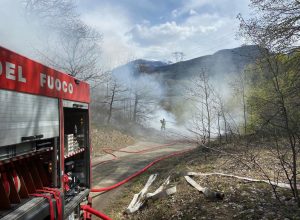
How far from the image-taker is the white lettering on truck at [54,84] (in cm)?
427

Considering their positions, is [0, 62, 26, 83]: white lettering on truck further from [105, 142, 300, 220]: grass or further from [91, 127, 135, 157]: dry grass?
[91, 127, 135, 157]: dry grass

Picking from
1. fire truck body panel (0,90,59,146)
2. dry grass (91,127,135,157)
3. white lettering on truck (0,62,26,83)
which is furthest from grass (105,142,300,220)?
dry grass (91,127,135,157)

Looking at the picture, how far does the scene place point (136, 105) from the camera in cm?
4084

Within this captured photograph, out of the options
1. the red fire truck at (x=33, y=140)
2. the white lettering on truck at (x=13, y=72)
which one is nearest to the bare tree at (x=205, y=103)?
the red fire truck at (x=33, y=140)

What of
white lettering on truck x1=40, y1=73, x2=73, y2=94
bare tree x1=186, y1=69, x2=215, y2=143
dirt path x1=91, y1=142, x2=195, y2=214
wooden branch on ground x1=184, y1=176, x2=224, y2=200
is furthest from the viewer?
bare tree x1=186, y1=69, x2=215, y2=143

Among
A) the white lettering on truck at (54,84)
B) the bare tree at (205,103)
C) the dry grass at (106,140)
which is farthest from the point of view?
the dry grass at (106,140)

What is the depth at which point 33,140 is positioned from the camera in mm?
3955

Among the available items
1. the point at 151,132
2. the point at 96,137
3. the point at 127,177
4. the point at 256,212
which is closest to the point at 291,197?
the point at 256,212

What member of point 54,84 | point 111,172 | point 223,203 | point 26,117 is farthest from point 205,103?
point 26,117

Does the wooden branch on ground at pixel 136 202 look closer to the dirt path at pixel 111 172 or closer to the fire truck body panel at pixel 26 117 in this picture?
the dirt path at pixel 111 172

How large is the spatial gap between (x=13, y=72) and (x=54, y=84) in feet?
4.06

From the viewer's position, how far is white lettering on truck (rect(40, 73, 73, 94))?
4269 mm

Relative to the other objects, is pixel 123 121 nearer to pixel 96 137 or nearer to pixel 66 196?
pixel 96 137

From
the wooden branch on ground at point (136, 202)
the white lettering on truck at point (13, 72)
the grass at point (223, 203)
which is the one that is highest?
→ the white lettering on truck at point (13, 72)
